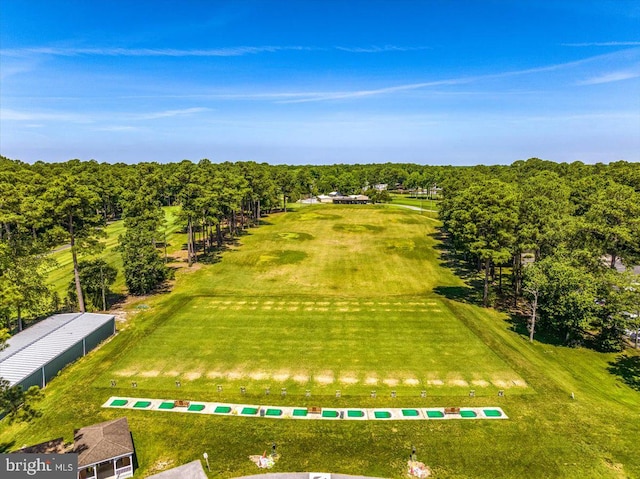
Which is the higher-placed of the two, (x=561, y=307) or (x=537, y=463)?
(x=561, y=307)

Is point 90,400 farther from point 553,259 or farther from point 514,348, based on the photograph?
point 553,259

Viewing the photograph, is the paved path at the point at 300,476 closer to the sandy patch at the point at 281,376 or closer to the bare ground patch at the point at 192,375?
the sandy patch at the point at 281,376

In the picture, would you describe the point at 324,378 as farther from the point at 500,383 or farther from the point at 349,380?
the point at 500,383

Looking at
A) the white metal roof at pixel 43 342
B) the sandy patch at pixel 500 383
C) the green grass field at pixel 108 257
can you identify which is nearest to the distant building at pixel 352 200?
the green grass field at pixel 108 257

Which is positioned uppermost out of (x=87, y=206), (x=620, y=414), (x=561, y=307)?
(x=87, y=206)

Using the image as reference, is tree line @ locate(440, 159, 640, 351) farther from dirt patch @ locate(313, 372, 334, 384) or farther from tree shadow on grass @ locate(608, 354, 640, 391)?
dirt patch @ locate(313, 372, 334, 384)

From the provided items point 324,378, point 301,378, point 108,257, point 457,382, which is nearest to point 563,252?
point 457,382

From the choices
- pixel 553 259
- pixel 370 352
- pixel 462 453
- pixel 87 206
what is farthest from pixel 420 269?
pixel 87 206

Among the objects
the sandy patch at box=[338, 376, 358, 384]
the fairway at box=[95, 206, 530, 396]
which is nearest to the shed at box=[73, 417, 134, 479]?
the fairway at box=[95, 206, 530, 396]
